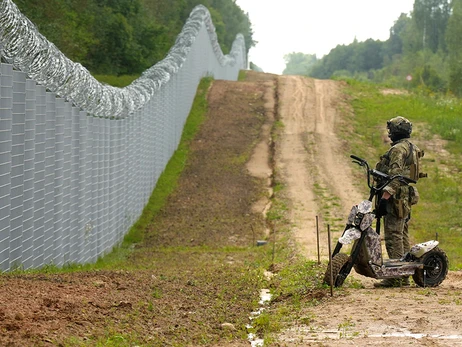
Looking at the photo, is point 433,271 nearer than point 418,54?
Yes

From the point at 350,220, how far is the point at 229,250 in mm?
A: 7087

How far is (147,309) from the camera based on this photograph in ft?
28.1

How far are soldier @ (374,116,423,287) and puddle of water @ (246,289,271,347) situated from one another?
1341 millimetres

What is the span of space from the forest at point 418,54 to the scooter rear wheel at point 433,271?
29.3 m

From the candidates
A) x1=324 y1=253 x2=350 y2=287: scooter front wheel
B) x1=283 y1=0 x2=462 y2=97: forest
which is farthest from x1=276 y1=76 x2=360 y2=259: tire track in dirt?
x1=283 y1=0 x2=462 y2=97: forest

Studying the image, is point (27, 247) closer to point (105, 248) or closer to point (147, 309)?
point (147, 309)

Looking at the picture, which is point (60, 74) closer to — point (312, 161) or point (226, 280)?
point (226, 280)

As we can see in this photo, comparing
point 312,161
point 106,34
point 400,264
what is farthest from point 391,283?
point 106,34

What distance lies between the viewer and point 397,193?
36.0 ft

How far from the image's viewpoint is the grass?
64.3ft

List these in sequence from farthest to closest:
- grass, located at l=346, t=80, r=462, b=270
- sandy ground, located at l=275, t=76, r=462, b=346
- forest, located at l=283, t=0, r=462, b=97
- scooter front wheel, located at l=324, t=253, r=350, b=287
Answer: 1. forest, located at l=283, t=0, r=462, b=97
2. grass, located at l=346, t=80, r=462, b=270
3. scooter front wheel, located at l=324, t=253, r=350, b=287
4. sandy ground, located at l=275, t=76, r=462, b=346

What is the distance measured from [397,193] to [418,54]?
255 ft

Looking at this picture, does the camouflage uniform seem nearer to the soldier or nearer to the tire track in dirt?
the soldier

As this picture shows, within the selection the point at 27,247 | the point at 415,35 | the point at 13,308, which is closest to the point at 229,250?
the point at 27,247
